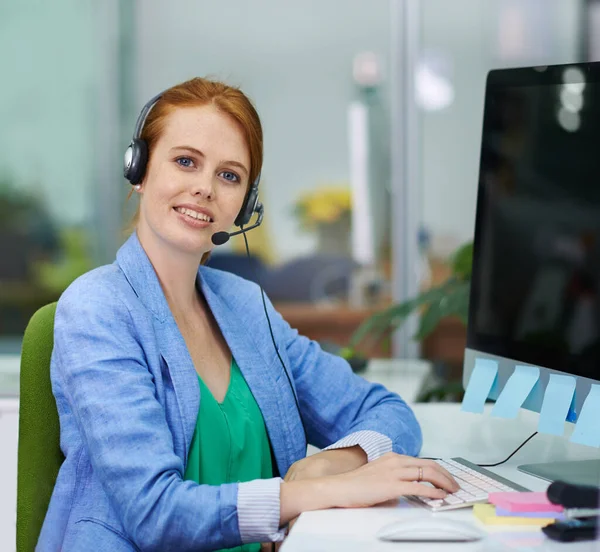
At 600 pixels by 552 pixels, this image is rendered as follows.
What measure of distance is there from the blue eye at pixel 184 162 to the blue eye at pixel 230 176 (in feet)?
0.17

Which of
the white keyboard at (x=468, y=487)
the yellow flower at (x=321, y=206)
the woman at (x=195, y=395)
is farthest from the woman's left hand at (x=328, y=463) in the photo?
the yellow flower at (x=321, y=206)

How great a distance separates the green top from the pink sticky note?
0.42m

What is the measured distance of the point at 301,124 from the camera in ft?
11.1

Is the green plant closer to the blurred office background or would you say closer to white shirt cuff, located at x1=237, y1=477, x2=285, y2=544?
the blurred office background

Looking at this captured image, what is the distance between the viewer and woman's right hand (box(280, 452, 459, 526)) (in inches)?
39.6

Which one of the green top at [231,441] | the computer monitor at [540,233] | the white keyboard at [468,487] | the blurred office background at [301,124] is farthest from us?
the blurred office background at [301,124]

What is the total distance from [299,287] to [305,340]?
1.91 m

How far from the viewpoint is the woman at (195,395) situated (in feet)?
3.36

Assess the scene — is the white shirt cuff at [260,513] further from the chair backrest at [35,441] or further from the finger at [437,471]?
the chair backrest at [35,441]

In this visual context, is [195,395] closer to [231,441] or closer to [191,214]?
[231,441]

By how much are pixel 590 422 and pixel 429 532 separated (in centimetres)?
33

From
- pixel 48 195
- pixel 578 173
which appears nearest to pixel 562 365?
pixel 578 173

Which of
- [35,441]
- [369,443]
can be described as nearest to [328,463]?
[369,443]

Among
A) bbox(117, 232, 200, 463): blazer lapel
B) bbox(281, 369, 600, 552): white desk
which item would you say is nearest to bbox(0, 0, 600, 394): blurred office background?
bbox(281, 369, 600, 552): white desk
